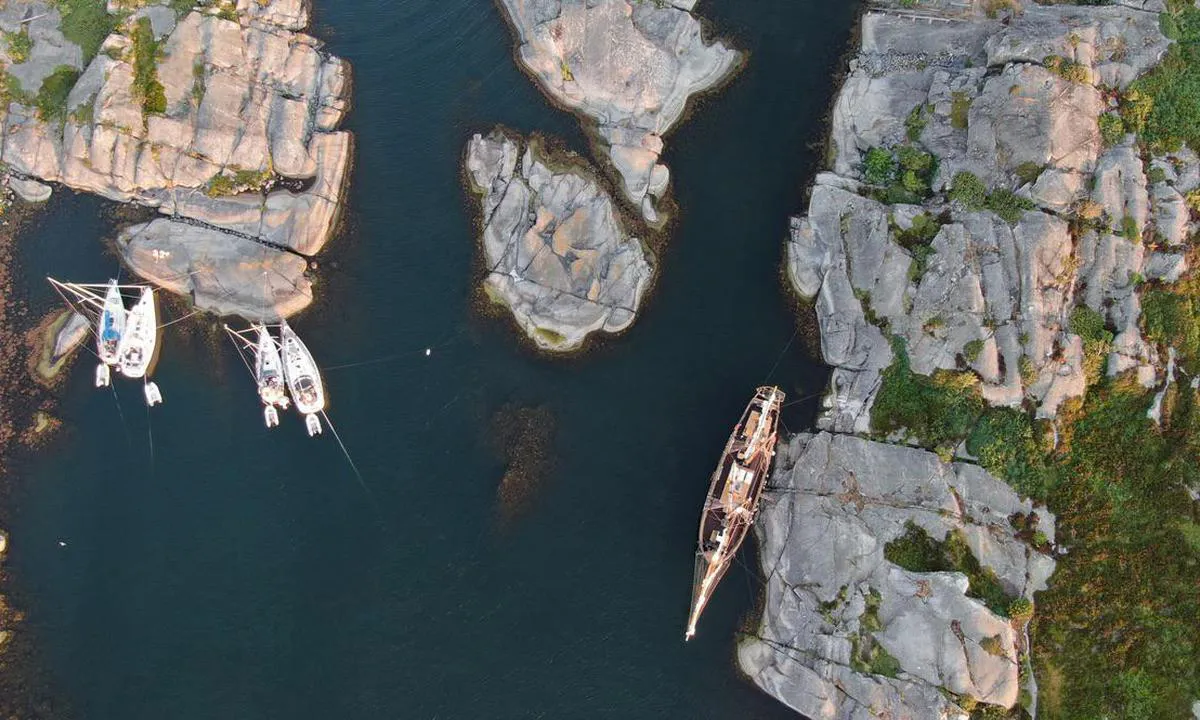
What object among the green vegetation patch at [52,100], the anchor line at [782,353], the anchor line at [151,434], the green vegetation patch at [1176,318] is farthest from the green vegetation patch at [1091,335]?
the green vegetation patch at [52,100]

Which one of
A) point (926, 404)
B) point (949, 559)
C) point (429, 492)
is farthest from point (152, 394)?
point (949, 559)

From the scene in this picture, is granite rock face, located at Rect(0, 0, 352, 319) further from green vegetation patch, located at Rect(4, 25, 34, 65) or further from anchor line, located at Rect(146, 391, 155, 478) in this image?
anchor line, located at Rect(146, 391, 155, 478)

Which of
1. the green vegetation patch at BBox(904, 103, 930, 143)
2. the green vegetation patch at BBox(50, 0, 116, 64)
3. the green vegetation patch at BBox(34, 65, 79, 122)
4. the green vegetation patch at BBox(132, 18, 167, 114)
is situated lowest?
the green vegetation patch at BBox(34, 65, 79, 122)

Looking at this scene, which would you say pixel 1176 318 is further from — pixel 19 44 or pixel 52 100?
pixel 19 44

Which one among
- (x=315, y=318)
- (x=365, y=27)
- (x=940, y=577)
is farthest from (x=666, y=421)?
(x=365, y=27)

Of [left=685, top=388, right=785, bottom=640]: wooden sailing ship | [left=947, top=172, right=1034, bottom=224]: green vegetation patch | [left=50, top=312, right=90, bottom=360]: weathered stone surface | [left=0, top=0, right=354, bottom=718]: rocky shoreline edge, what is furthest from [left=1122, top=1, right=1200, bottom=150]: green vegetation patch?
[left=50, top=312, right=90, bottom=360]: weathered stone surface

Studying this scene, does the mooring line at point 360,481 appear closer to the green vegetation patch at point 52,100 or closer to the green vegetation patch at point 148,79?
the green vegetation patch at point 148,79

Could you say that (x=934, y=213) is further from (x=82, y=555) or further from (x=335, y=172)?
(x=82, y=555)
